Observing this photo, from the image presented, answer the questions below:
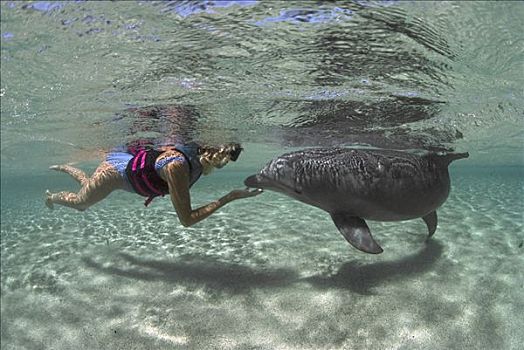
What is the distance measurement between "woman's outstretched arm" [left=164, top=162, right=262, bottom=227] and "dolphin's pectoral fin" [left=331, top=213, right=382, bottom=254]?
143 cm

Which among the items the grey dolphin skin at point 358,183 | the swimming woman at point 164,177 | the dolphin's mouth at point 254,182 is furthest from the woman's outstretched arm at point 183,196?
the grey dolphin skin at point 358,183

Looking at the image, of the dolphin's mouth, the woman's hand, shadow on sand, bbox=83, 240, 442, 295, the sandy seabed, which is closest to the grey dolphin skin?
the dolphin's mouth

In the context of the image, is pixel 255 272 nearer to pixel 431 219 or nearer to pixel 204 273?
pixel 204 273

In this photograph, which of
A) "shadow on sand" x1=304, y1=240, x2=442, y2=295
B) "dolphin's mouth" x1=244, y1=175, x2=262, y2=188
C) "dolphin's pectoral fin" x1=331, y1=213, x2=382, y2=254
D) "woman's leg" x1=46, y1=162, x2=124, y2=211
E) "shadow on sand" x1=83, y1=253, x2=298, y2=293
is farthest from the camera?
"woman's leg" x1=46, y1=162, x2=124, y2=211

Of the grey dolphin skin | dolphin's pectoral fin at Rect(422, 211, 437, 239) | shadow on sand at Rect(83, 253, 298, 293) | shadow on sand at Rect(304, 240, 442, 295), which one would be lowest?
shadow on sand at Rect(304, 240, 442, 295)

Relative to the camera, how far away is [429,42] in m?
5.11

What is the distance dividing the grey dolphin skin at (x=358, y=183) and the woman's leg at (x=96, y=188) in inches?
112

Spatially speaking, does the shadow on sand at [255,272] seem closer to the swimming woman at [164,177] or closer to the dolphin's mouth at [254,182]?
the swimming woman at [164,177]

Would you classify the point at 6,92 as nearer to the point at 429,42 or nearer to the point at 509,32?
the point at 429,42

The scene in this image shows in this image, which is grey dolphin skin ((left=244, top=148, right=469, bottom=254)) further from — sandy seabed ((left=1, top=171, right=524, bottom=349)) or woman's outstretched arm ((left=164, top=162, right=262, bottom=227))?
sandy seabed ((left=1, top=171, right=524, bottom=349))

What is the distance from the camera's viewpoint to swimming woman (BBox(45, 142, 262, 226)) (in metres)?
5.57

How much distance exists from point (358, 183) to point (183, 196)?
2.79 meters

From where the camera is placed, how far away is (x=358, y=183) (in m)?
5.53

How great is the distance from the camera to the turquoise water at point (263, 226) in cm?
439
